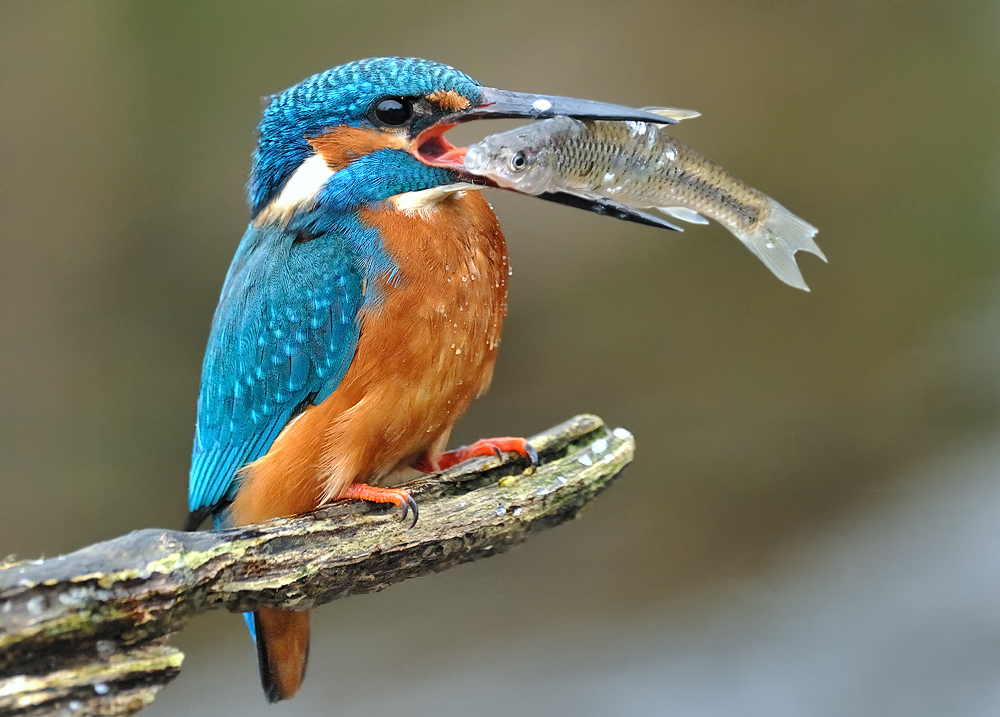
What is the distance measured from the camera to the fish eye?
1.34 metres

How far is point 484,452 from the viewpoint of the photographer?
174 cm

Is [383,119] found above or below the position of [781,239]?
above

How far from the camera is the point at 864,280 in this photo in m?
3.64

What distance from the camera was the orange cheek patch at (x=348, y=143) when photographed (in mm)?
1475

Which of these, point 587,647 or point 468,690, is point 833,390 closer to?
point 587,647

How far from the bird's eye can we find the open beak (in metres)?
0.04

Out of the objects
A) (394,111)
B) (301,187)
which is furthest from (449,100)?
(301,187)

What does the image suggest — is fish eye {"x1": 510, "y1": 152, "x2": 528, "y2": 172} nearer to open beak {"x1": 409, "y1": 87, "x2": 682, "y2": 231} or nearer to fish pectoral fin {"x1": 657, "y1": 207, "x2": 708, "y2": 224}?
open beak {"x1": 409, "y1": 87, "x2": 682, "y2": 231}

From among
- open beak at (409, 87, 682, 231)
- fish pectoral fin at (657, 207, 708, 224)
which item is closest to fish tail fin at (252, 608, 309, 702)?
open beak at (409, 87, 682, 231)

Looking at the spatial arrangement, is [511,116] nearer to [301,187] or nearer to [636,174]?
[636,174]

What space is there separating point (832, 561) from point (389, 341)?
2.98 m

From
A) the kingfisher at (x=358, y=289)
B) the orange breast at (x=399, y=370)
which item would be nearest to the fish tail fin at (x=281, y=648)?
the kingfisher at (x=358, y=289)

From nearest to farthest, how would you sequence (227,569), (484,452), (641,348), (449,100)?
(227,569), (449,100), (484,452), (641,348)

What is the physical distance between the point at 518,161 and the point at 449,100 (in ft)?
0.66
